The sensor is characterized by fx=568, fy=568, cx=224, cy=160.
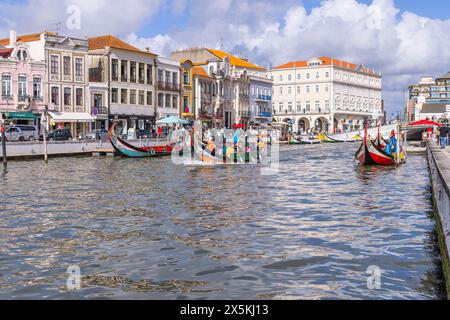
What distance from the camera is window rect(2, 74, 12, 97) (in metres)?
44.7

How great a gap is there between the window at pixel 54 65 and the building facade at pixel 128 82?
5.73 metres

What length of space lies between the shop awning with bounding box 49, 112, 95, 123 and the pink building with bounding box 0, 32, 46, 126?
1.31m

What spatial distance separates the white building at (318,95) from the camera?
10588cm

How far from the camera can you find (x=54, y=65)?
1924 inches

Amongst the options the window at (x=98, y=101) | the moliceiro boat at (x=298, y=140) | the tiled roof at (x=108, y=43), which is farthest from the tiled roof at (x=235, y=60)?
the window at (x=98, y=101)

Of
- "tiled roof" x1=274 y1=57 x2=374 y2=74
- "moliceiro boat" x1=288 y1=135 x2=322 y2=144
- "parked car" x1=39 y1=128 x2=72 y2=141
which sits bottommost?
"moliceiro boat" x1=288 y1=135 x2=322 y2=144

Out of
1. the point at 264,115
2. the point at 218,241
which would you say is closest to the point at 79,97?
the point at 264,115

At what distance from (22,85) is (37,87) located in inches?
57.8

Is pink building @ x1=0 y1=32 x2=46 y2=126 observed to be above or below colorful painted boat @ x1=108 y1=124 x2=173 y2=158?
above

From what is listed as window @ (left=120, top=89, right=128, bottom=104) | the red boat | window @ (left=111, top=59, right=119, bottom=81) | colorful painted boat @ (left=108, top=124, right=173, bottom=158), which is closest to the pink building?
window @ (left=111, top=59, right=119, bottom=81)

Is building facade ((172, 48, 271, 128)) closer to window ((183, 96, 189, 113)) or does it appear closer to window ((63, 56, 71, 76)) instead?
window ((183, 96, 189, 113))
